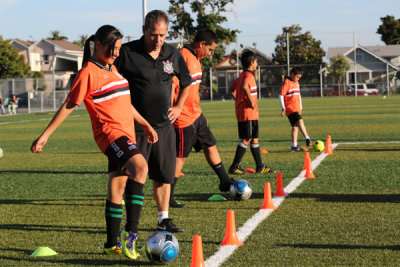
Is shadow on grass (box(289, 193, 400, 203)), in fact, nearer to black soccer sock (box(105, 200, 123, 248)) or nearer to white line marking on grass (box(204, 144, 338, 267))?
white line marking on grass (box(204, 144, 338, 267))

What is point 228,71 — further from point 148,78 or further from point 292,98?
point 148,78

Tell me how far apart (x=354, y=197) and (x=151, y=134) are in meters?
3.45

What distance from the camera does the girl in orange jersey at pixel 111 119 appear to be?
5.06 meters

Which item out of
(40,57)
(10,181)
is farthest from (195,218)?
(40,57)

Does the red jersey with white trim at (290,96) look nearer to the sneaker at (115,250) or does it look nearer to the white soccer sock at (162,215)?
the white soccer sock at (162,215)

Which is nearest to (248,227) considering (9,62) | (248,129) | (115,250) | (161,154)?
(161,154)

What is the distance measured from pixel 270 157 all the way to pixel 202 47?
6107mm

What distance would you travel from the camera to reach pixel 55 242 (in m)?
5.91

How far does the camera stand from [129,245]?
517 centimetres

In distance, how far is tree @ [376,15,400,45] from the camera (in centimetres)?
11375

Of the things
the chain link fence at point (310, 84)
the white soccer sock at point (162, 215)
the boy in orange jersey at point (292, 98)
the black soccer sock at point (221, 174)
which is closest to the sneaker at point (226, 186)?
the black soccer sock at point (221, 174)

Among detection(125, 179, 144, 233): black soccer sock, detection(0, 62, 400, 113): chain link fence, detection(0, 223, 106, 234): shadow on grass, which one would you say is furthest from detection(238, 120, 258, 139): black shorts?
detection(0, 62, 400, 113): chain link fence

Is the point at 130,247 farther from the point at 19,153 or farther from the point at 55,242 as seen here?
the point at 19,153

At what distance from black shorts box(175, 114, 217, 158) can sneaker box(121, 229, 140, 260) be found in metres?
2.52
